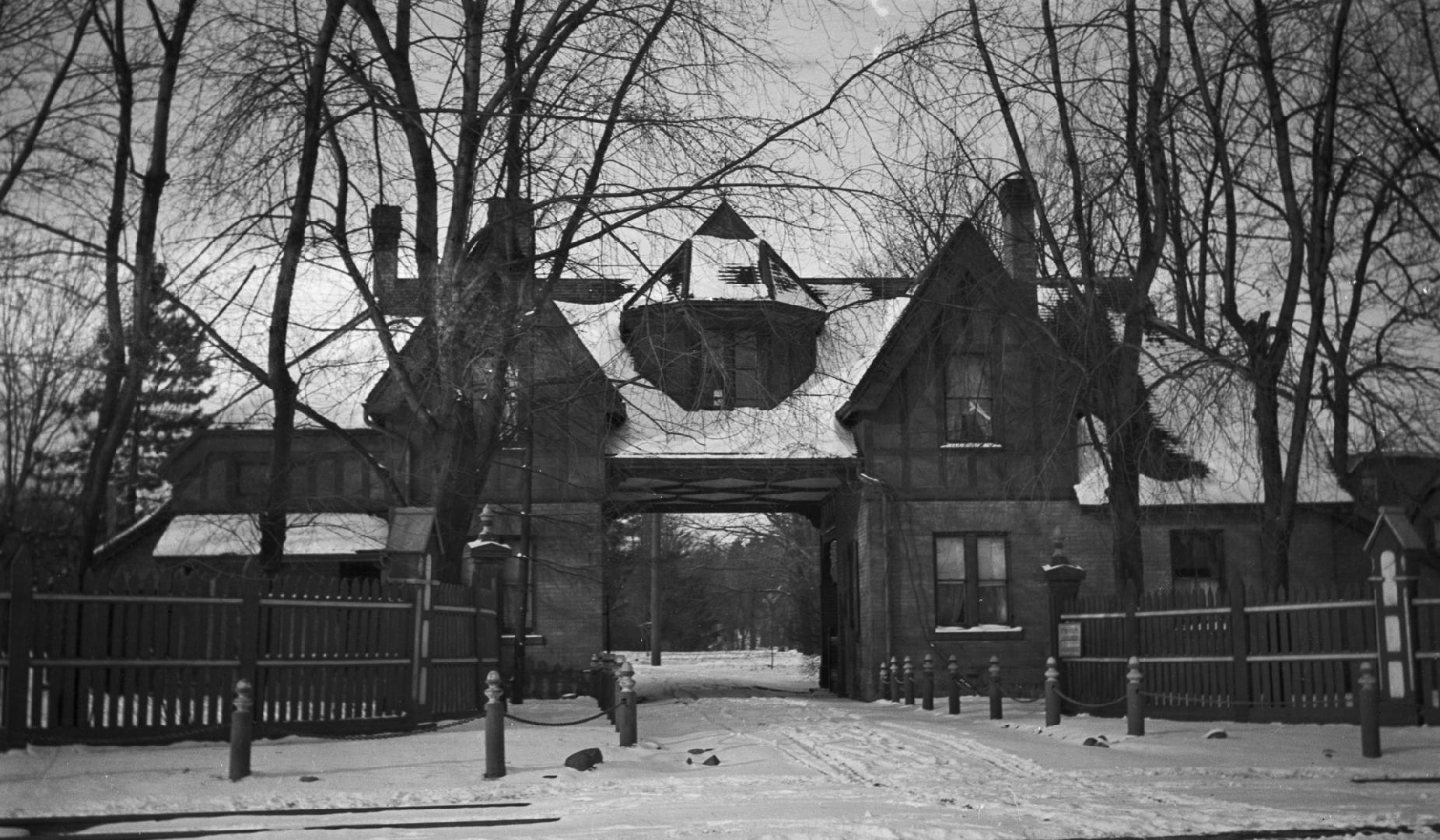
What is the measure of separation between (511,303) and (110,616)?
5.62 metres

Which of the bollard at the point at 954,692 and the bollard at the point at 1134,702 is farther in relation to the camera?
the bollard at the point at 954,692

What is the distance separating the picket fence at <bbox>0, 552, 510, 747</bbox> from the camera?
1293cm

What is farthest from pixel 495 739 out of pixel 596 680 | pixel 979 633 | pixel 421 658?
pixel 979 633

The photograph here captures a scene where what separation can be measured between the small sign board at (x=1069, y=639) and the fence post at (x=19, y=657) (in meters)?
14.6

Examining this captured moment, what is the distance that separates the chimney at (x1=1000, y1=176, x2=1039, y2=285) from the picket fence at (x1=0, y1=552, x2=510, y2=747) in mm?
9271

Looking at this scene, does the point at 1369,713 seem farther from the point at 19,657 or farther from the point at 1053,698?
the point at 19,657

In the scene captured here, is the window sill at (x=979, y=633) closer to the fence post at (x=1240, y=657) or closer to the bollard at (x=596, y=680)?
the bollard at (x=596, y=680)

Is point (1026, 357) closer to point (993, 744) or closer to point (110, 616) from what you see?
point (993, 744)

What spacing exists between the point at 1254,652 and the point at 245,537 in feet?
65.7

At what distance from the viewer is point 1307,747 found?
14.3m

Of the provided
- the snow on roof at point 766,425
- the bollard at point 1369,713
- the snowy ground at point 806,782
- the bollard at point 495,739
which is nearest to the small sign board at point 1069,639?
the snowy ground at point 806,782

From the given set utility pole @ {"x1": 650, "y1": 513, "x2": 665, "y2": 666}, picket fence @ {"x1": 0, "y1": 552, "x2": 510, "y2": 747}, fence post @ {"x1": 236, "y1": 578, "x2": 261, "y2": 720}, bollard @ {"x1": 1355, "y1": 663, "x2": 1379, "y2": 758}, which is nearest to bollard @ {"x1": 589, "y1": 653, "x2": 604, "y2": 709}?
picket fence @ {"x1": 0, "y1": 552, "x2": 510, "y2": 747}

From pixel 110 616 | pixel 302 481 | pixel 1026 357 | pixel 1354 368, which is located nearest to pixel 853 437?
pixel 1026 357

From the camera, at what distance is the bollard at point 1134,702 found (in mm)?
15766
